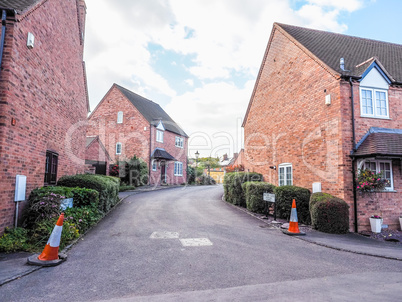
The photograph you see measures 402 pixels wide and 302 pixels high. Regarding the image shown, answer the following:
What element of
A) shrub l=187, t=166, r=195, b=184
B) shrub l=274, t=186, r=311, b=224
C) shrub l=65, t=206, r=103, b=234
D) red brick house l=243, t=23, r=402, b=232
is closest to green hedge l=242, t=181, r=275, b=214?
shrub l=274, t=186, r=311, b=224

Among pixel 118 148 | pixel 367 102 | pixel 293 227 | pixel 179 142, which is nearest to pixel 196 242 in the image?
pixel 293 227

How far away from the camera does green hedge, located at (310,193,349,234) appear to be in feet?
29.7

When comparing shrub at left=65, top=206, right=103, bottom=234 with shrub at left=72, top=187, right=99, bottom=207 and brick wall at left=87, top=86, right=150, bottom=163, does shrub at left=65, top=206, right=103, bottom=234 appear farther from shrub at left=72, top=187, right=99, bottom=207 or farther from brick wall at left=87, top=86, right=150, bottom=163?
brick wall at left=87, top=86, right=150, bottom=163

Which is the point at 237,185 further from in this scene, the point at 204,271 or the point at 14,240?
the point at 14,240

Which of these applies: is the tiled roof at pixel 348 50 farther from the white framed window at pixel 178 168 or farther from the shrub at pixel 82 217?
the white framed window at pixel 178 168

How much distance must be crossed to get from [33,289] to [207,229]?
5443 mm

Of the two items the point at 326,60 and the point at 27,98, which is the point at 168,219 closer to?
the point at 27,98

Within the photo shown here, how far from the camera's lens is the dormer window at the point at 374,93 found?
10.6 meters

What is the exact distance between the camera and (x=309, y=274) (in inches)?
191

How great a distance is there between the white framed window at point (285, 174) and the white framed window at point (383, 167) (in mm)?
3805

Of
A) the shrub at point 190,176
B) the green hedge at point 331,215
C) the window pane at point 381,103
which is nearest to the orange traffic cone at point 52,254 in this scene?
the green hedge at point 331,215

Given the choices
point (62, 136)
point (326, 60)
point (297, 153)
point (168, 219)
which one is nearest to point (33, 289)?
point (168, 219)

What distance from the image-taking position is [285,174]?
14148 millimetres

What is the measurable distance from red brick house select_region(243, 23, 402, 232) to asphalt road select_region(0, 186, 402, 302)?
4.42 meters
